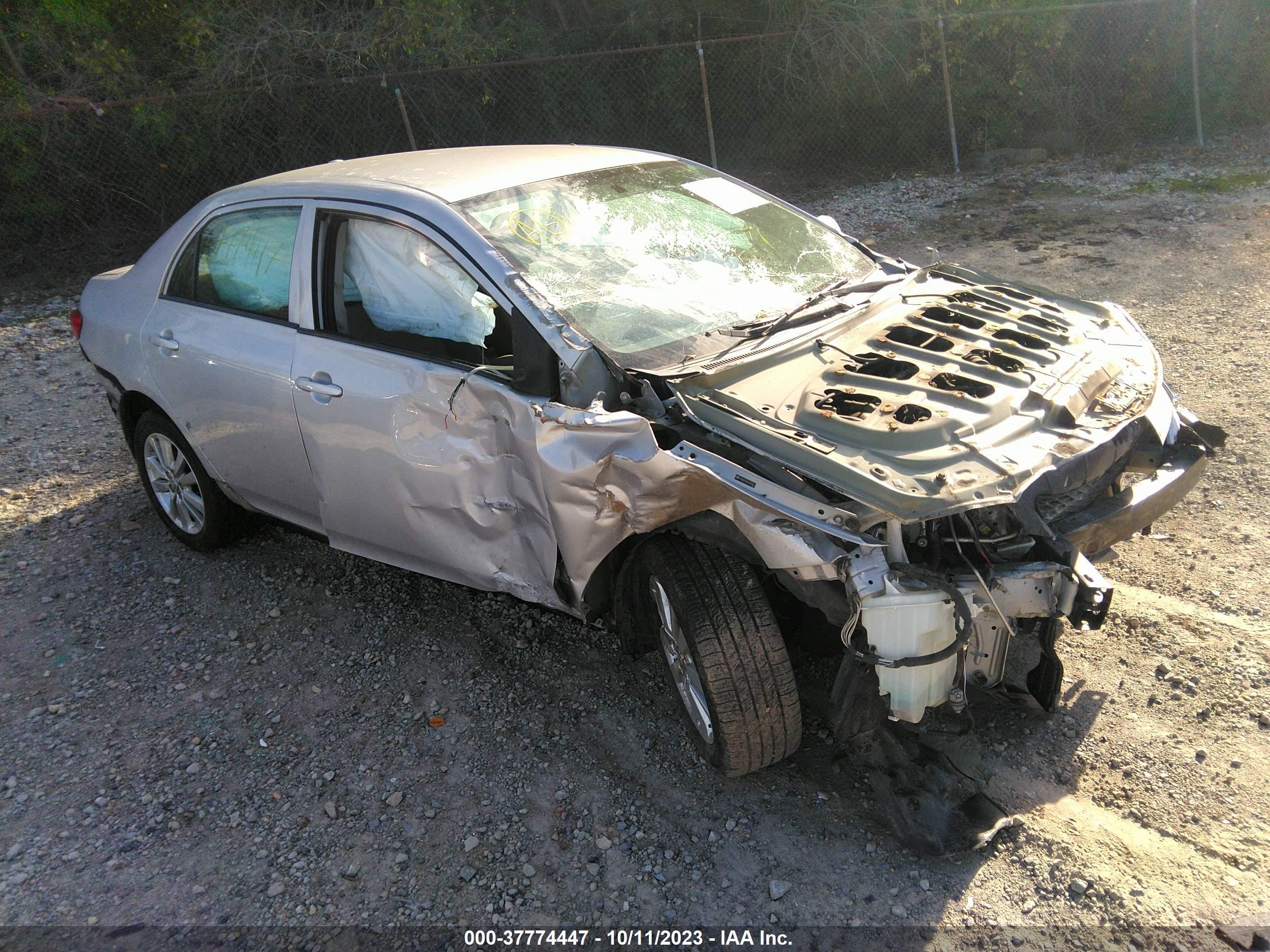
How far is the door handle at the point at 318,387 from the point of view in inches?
145

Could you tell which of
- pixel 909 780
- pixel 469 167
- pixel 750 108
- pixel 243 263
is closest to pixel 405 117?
pixel 750 108

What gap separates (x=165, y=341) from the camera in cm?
439

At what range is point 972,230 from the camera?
9.34m

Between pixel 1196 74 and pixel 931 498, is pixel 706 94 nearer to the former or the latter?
pixel 1196 74

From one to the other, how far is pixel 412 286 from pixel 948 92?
9041 mm

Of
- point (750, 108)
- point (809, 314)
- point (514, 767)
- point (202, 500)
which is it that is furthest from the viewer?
point (750, 108)

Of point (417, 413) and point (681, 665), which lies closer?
point (681, 665)

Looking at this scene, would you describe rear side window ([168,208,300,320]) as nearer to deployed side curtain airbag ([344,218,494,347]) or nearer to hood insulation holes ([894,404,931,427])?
deployed side curtain airbag ([344,218,494,347])

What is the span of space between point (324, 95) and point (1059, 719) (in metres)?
10.8

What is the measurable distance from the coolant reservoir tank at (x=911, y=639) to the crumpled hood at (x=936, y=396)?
0.79 feet

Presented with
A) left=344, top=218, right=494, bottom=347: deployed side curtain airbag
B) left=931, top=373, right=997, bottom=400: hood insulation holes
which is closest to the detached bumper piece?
left=931, top=373, right=997, bottom=400: hood insulation holes

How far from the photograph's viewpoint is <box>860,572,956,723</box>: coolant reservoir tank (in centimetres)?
265

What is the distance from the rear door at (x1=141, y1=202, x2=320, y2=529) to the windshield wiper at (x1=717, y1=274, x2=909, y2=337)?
174 cm

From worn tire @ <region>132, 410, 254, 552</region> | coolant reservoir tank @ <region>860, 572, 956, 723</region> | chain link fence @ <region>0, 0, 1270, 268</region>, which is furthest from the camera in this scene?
chain link fence @ <region>0, 0, 1270, 268</region>
